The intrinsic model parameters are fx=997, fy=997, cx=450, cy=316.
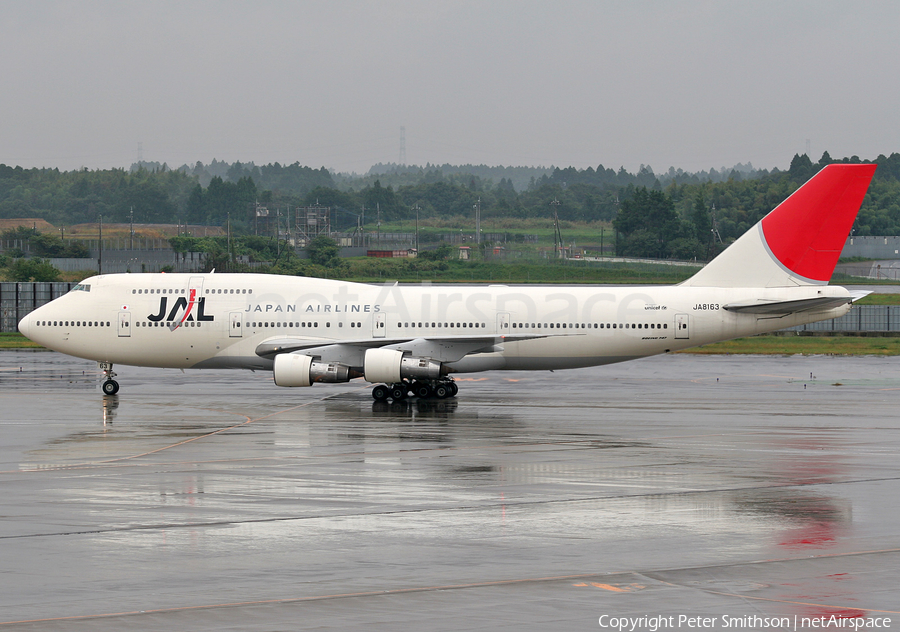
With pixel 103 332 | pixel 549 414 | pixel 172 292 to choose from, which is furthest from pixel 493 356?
pixel 103 332

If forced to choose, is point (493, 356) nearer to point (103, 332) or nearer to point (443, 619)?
point (103, 332)

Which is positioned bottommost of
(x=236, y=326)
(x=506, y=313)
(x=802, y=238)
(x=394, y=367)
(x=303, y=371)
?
(x=303, y=371)

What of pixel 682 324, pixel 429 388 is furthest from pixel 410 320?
pixel 682 324

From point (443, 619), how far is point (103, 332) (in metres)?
31.3

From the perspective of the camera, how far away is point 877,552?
1609 cm

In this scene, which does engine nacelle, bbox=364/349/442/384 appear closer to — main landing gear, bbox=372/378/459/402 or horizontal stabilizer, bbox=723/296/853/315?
main landing gear, bbox=372/378/459/402

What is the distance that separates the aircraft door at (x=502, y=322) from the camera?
39.8 metres

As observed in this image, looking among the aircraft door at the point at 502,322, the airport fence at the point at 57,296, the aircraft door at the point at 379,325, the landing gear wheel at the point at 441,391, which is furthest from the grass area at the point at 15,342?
the aircraft door at the point at 502,322

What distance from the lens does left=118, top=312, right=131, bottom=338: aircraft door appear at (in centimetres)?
4022

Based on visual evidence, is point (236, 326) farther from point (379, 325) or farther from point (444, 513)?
point (444, 513)

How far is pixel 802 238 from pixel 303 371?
20341 millimetres

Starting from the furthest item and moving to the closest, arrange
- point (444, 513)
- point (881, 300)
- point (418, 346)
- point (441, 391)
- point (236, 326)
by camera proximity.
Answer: point (881, 300), point (236, 326), point (441, 391), point (418, 346), point (444, 513)

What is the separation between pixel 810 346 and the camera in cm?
6222

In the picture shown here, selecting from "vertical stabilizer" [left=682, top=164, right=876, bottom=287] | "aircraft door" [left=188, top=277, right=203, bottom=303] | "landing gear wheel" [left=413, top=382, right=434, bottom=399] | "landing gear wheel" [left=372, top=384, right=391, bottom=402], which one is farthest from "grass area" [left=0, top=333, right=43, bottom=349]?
"vertical stabilizer" [left=682, top=164, right=876, bottom=287]
